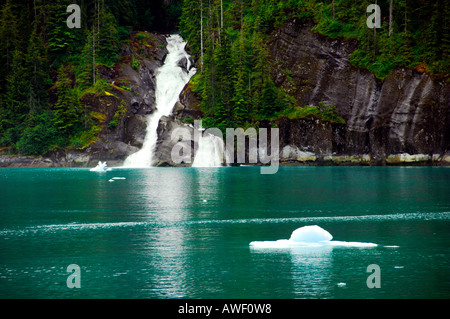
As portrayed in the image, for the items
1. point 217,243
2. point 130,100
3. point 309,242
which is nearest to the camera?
point 309,242

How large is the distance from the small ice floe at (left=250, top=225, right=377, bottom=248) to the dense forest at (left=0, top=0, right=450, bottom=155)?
7310cm

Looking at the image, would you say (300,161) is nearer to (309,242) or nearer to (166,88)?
(166,88)

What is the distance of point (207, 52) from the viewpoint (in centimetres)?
10550

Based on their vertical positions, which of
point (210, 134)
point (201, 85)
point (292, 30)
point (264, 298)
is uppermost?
point (292, 30)

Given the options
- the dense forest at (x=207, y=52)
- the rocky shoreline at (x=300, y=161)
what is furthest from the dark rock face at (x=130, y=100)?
the dense forest at (x=207, y=52)

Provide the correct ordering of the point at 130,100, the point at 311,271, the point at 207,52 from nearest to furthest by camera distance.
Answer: the point at 311,271 → the point at 130,100 → the point at 207,52

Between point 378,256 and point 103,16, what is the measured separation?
98861 mm

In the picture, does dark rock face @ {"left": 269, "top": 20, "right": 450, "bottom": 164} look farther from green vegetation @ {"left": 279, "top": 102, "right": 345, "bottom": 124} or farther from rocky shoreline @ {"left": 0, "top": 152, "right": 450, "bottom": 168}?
green vegetation @ {"left": 279, "top": 102, "right": 345, "bottom": 124}

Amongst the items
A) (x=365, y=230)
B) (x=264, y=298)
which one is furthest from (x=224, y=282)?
(x=365, y=230)

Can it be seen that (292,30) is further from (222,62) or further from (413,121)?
(413,121)

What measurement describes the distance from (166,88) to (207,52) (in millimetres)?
11695

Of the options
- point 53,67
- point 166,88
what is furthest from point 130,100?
point 53,67

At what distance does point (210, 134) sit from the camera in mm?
96125

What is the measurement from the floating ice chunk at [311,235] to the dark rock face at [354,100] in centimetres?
6871
